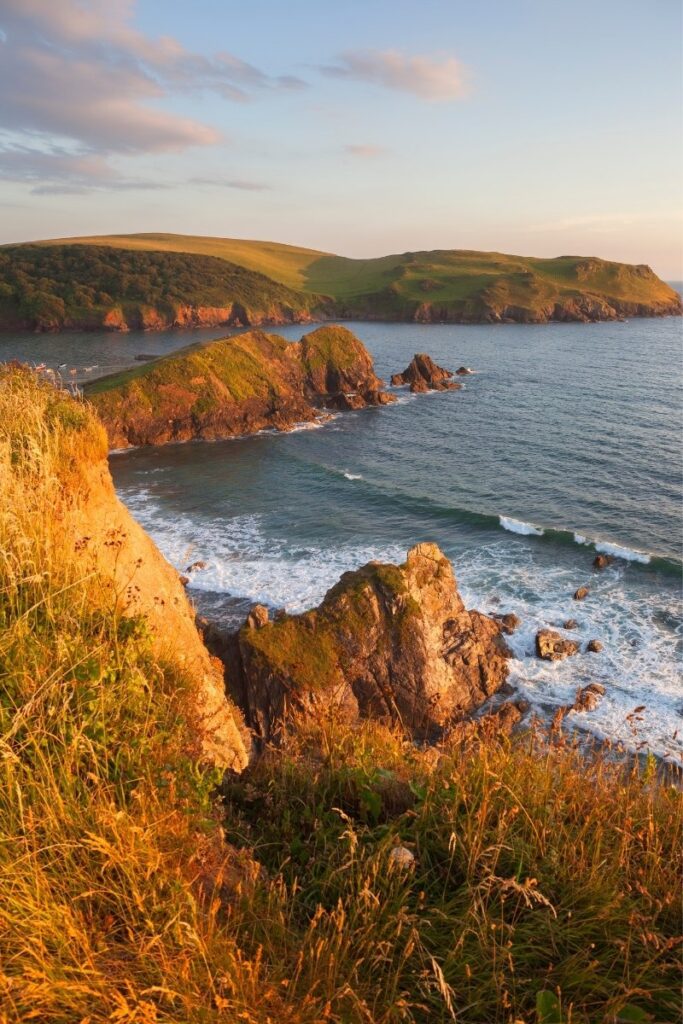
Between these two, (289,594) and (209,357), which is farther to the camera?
(209,357)

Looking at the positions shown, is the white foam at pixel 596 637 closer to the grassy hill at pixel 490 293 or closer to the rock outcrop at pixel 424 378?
the rock outcrop at pixel 424 378

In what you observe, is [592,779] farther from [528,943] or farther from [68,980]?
[68,980]

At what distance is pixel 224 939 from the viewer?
3.73 meters

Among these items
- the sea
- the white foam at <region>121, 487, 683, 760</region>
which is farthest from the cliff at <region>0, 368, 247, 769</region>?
the white foam at <region>121, 487, 683, 760</region>

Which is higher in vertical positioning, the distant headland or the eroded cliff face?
the distant headland

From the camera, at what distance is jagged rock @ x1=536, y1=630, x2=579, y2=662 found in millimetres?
23656

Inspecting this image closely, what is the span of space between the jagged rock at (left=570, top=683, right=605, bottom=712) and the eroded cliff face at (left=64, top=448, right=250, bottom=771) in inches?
497

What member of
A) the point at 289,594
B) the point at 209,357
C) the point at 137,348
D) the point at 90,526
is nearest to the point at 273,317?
the point at 137,348

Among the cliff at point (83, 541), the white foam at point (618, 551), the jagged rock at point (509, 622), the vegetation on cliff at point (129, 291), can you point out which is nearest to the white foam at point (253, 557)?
the jagged rock at point (509, 622)

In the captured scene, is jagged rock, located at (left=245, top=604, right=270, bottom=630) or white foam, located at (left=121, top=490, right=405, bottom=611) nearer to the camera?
jagged rock, located at (left=245, top=604, right=270, bottom=630)

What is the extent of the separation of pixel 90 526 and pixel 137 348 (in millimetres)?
103701

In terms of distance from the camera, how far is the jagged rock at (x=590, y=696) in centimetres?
2020

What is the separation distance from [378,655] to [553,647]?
851 cm

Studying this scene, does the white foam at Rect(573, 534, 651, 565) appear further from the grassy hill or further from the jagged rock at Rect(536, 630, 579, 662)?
the grassy hill
